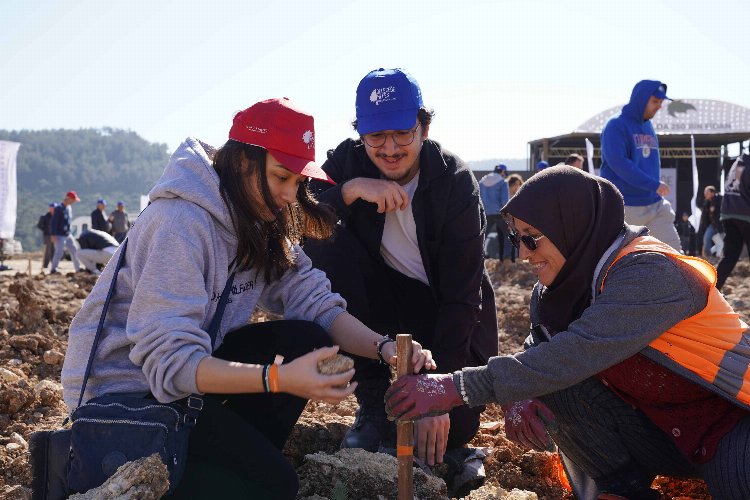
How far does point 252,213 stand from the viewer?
2486mm

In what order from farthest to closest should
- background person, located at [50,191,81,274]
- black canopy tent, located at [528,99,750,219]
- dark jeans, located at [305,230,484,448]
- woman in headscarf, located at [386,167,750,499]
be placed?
black canopy tent, located at [528,99,750,219] < background person, located at [50,191,81,274] < dark jeans, located at [305,230,484,448] < woman in headscarf, located at [386,167,750,499]

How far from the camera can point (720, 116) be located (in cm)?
2455

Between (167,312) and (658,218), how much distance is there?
449 centimetres

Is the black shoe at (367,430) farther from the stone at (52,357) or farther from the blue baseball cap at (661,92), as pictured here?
the blue baseball cap at (661,92)

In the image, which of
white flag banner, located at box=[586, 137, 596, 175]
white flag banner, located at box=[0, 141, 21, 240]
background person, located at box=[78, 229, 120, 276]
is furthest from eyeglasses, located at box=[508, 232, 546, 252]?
white flag banner, located at box=[0, 141, 21, 240]

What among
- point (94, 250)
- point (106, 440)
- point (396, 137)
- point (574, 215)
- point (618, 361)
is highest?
point (396, 137)

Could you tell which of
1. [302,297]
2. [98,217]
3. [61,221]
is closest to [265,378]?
[302,297]

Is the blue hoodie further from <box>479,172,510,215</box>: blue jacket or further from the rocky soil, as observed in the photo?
<box>479,172,510,215</box>: blue jacket

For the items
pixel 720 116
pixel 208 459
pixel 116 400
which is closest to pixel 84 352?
pixel 116 400

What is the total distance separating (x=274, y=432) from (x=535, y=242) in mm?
1133

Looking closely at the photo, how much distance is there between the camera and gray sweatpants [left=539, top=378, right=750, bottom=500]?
261 centimetres

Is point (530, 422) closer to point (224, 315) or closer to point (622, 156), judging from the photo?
point (224, 315)

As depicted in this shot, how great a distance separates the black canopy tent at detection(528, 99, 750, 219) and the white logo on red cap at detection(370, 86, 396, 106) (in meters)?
20.6

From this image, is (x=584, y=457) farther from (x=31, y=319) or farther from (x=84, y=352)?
(x=31, y=319)
